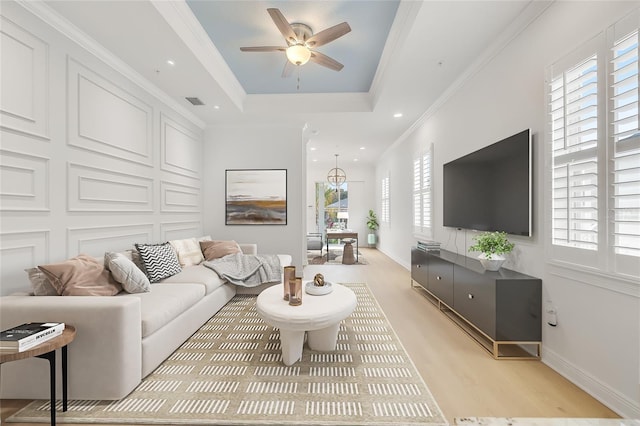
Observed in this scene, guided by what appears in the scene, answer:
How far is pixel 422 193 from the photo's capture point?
15.9 feet

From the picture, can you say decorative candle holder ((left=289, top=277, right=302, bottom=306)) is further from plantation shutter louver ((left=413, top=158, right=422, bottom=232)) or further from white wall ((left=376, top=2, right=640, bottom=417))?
plantation shutter louver ((left=413, top=158, right=422, bottom=232))

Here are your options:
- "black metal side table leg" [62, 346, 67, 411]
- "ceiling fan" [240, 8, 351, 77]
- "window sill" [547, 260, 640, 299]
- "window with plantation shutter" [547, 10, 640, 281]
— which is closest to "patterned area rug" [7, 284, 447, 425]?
"black metal side table leg" [62, 346, 67, 411]

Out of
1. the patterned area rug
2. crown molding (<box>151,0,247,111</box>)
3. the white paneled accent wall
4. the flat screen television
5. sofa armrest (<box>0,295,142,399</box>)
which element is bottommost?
the patterned area rug

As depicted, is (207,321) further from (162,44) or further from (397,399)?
(162,44)

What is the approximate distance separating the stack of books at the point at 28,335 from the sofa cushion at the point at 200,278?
130 cm

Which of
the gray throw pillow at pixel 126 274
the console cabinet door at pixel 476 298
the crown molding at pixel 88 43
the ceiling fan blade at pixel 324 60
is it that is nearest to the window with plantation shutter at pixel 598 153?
the console cabinet door at pixel 476 298

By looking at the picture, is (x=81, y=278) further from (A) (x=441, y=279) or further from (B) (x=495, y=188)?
(B) (x=495, y=188)

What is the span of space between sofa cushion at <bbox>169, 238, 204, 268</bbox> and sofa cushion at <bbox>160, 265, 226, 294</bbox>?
19cm

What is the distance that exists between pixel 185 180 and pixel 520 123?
4.40 meters

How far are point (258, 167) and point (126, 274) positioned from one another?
309 centimetres

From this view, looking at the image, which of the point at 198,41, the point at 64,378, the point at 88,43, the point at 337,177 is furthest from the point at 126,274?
the point at 337,177

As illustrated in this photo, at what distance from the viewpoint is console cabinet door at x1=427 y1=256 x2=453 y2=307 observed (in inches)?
117

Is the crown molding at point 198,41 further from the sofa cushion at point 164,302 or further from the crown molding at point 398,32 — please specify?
the sofa cushion at point 164,302

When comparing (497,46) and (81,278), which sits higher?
(497,46)
